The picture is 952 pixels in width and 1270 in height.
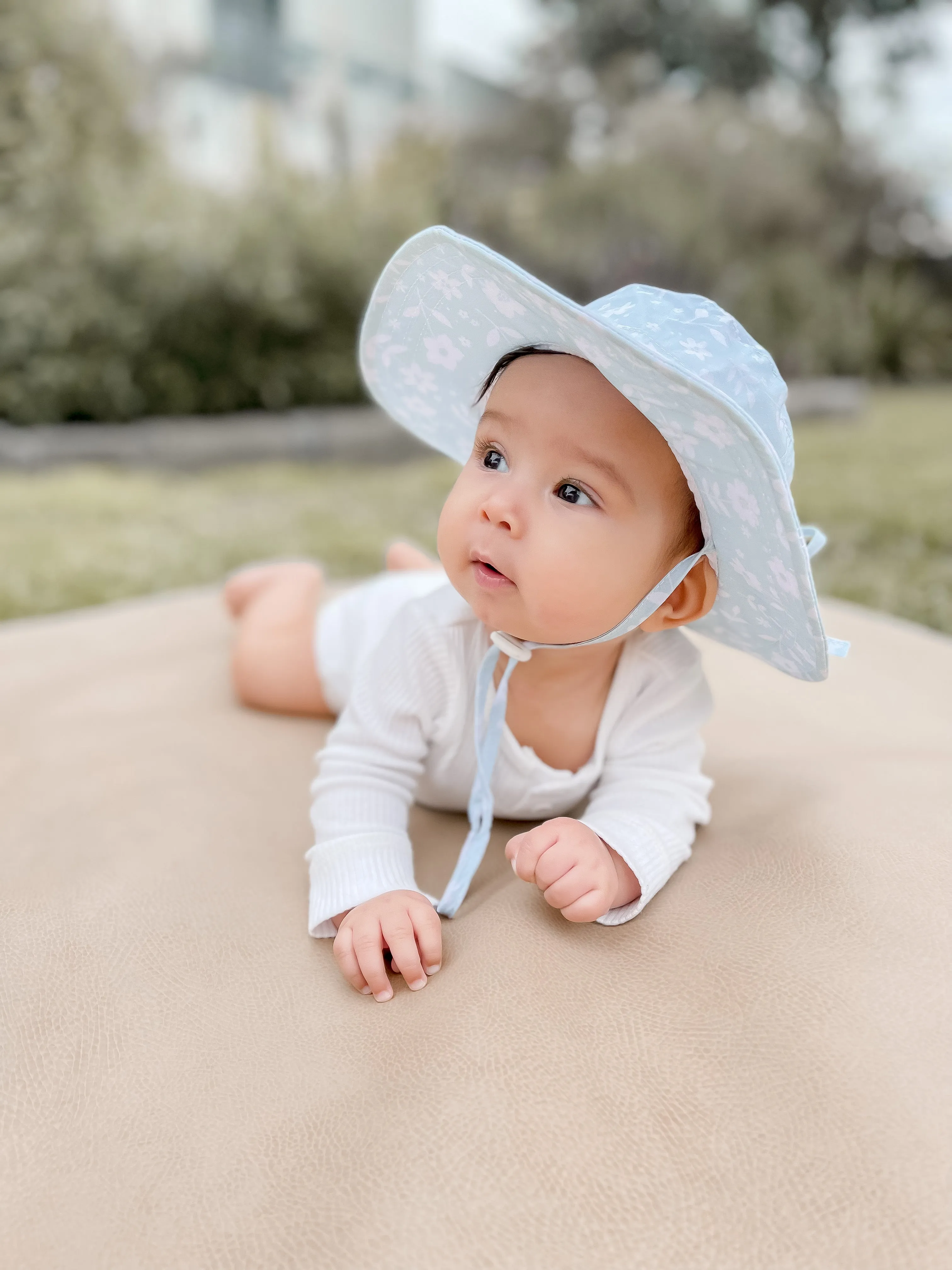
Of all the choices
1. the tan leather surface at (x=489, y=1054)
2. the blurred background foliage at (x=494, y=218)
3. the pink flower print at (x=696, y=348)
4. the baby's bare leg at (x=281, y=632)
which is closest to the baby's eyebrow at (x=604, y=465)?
the pink flower print at (x=696, y=348)

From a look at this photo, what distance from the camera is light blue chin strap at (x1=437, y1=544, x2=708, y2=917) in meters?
0.87

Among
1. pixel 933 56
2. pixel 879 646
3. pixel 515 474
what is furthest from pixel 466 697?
pixel 933 56

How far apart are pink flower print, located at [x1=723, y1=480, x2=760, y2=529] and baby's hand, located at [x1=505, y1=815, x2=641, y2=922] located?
30 cm

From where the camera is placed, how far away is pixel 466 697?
104 cm

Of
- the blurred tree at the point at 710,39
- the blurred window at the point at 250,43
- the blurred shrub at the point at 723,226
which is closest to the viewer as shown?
the blurred window at the point at 250,43

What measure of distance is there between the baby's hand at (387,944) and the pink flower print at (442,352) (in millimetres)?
507

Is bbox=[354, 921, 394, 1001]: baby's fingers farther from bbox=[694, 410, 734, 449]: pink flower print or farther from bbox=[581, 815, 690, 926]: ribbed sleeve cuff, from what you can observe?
bbox=[694, 410, 734, 449]: pink flower print

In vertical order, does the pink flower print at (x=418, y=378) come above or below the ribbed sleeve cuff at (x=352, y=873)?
above

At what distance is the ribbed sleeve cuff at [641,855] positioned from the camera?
2.93ft

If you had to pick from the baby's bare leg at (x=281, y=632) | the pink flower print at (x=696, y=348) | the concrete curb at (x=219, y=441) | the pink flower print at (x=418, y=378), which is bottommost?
the concrete curb at (x=219, y=441)

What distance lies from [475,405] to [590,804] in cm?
41

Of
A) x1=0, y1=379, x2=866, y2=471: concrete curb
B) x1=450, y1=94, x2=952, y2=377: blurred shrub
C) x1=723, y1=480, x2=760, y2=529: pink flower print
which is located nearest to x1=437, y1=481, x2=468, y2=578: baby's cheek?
x1=723, y1=480, x2=760, y2=529: pink flower print

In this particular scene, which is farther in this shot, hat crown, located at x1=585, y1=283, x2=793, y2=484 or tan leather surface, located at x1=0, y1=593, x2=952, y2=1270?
hat crown, located at x1=585, y1=283, x2=793, y2=484

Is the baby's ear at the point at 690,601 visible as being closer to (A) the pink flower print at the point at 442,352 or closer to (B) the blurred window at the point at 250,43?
(A) the pink flower print at the point at 442,352
